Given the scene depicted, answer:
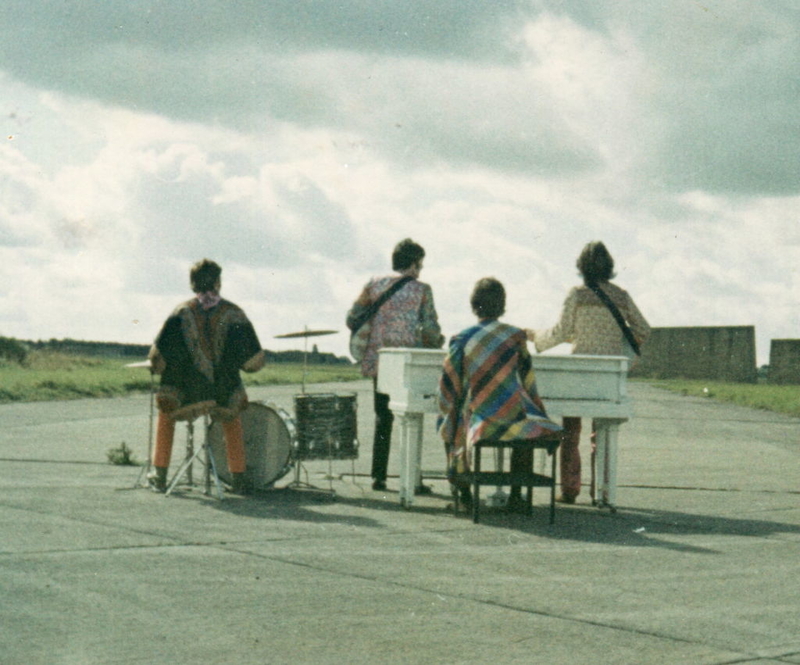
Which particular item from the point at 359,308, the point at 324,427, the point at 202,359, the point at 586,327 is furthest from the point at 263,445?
the point at 586,327

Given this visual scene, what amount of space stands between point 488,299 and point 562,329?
1299 millimetres

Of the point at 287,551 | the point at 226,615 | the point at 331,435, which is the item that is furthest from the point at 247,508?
the point at 226,615

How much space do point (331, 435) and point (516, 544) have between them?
322cm

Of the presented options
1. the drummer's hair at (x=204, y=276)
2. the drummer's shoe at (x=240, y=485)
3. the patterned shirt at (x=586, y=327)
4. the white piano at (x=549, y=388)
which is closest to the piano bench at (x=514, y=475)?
the white piano at (x=549, y=388)

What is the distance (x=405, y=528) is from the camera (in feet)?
31.2

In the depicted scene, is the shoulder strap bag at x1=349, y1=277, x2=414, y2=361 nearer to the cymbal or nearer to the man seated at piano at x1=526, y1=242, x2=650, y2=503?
the cymbal

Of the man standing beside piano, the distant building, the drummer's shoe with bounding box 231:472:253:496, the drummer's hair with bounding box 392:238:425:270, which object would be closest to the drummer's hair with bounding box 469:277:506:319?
the man standing beside piano

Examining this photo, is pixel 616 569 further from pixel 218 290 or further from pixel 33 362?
pixel 33 362

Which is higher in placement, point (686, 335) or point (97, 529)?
point (686, 335)

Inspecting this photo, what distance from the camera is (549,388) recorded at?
10.5m

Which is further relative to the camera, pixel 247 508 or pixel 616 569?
pixel 247 508

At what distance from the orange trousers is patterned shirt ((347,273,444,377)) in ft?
4.19

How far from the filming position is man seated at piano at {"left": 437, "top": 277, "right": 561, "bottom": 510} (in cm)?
998

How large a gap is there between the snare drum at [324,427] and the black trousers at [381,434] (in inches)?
20.0
